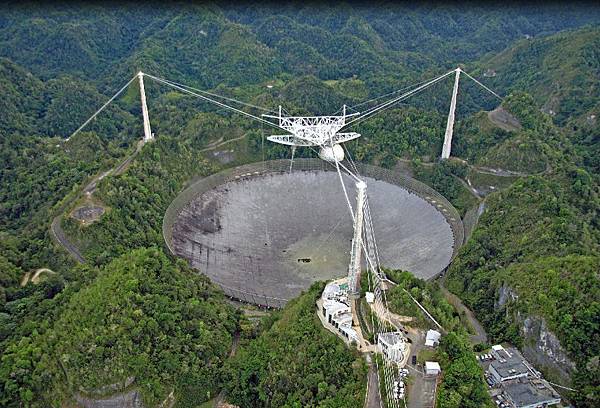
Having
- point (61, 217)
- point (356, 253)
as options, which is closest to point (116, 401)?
point (356, 253)

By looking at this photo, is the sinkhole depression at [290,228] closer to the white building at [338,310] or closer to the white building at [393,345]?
the white building at [338,310]

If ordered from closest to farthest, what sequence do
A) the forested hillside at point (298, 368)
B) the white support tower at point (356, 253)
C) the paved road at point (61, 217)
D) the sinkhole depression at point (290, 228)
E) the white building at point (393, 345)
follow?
the white building at point (393, 345), the forested hillside at point (298, 368), the white support tower at point (356, 253), the paved road at point (61, 217), the sinkhole depression at point (290, 228)

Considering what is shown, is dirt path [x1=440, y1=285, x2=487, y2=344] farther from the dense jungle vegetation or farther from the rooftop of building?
the rooftop of building

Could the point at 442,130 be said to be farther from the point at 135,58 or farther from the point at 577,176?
the point at 135,58

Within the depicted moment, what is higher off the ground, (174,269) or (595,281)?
(595,281)

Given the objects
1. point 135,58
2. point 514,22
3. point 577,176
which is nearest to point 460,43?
point 514,22

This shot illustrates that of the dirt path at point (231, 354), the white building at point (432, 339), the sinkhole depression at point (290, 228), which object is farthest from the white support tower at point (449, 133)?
the white building at point (432, 339)
